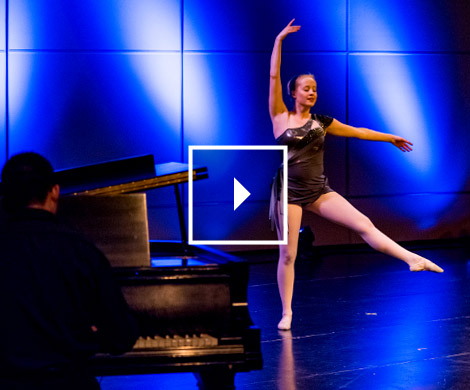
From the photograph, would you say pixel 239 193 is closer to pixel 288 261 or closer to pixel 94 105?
pixel 94 105

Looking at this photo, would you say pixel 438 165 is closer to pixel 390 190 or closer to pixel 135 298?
pixel 390 190

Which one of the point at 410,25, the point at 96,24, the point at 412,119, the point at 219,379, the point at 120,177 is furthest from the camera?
the point at 412,119

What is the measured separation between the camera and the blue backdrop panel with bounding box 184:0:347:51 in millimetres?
8945

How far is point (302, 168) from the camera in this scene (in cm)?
545

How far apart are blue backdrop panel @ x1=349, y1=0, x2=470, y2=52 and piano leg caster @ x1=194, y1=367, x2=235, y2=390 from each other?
656 centimetres

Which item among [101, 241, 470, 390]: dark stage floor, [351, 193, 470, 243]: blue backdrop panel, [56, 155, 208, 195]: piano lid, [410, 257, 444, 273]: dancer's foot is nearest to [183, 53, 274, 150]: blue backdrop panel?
[101, 241, 470, 390]: dark stage floor

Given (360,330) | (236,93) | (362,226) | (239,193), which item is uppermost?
(236,93)

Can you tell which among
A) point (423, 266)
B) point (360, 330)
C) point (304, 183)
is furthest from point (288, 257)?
point (423, 266)

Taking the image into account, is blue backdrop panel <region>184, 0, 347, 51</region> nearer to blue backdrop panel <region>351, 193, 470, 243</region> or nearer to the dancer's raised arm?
blue backdrop panel <region>351, 193, 470, 243</region>

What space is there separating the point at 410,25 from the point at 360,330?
5.05 meters

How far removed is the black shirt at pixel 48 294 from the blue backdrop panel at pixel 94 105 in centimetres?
638

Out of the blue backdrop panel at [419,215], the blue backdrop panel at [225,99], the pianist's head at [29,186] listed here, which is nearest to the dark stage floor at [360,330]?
the blue backdrop panel at [419,215]

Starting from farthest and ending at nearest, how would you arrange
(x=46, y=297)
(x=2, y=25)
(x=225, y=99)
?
(x=225, y=99) < (x=2, y=25) < (x=46, y=297)

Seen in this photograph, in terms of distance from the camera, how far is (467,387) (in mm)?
4328
